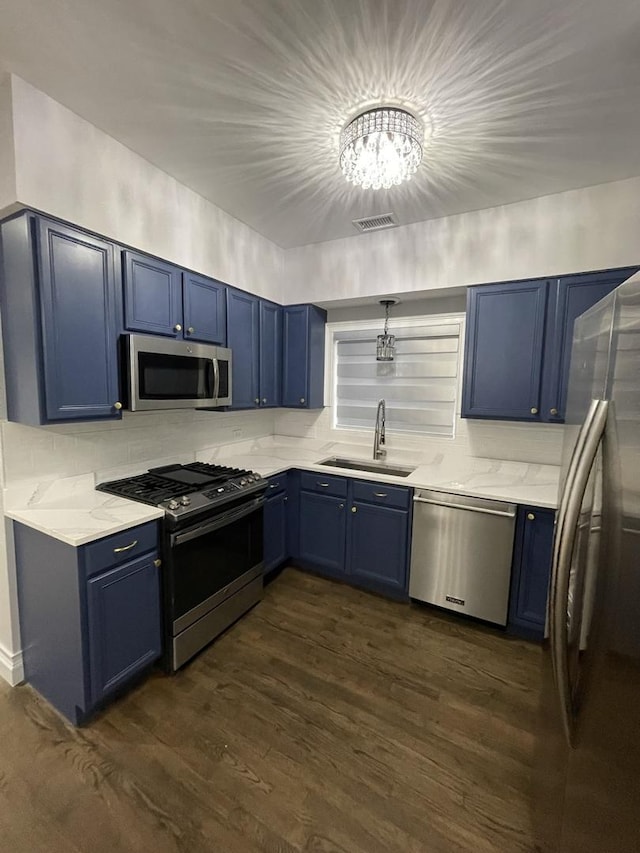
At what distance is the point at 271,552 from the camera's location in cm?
286

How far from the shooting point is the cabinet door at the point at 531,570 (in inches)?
86.6

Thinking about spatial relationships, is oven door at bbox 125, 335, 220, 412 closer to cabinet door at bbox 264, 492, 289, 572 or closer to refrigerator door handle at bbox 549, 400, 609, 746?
cabinet door at bbox 264, 492, 289, 572

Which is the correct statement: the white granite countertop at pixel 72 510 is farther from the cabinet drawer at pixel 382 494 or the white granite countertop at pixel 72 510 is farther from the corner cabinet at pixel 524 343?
the corner cabinet at pixel 524 343

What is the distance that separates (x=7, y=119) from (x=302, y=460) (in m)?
2.54

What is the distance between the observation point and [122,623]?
175cm

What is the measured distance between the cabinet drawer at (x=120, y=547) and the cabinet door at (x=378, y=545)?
147 centimetres

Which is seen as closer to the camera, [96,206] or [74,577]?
[74,577]

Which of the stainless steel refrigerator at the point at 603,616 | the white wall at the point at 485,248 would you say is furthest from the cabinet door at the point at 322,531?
the stainless steel refrigerator at the point at 603,616

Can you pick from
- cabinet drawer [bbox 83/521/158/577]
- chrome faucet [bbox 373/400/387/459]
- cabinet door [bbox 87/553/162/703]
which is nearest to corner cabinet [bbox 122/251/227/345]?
cabinet drawer [bbox 83/521/158/577]

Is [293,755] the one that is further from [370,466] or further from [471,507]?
[370,466]

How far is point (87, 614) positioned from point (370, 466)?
222 cm


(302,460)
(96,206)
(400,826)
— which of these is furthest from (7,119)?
(400,826)

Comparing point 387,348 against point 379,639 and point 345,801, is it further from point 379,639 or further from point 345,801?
point 345,801

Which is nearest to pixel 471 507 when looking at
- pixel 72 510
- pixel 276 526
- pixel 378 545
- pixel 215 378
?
pixel 378 545
